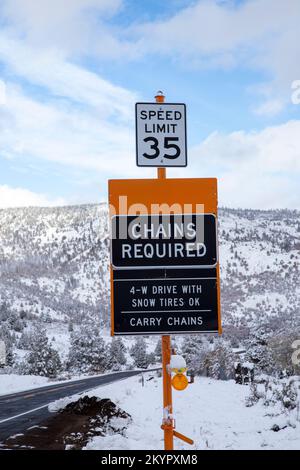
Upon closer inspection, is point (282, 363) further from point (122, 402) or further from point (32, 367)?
point (32, 367)

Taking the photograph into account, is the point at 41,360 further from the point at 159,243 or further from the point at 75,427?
the point at 159,243

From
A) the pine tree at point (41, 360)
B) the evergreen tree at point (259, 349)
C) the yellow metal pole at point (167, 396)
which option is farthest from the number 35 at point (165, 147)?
the pine tree at point (41, 360)

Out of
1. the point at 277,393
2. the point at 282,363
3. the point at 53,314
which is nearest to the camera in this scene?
the point at 277,393

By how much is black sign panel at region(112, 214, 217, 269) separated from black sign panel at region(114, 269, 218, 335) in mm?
124

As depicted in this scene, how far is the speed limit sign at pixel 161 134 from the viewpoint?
6777mm

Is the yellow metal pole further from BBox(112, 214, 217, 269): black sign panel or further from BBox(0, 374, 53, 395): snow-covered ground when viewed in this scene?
BBox(0, 374, 53, 395): snow-covered ground

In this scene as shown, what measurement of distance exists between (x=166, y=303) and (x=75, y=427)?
6.03 meters

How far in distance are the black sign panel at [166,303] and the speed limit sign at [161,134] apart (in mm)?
1476

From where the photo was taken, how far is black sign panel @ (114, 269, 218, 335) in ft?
21.0

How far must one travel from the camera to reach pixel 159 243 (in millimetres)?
6516

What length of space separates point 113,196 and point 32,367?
167 ft
